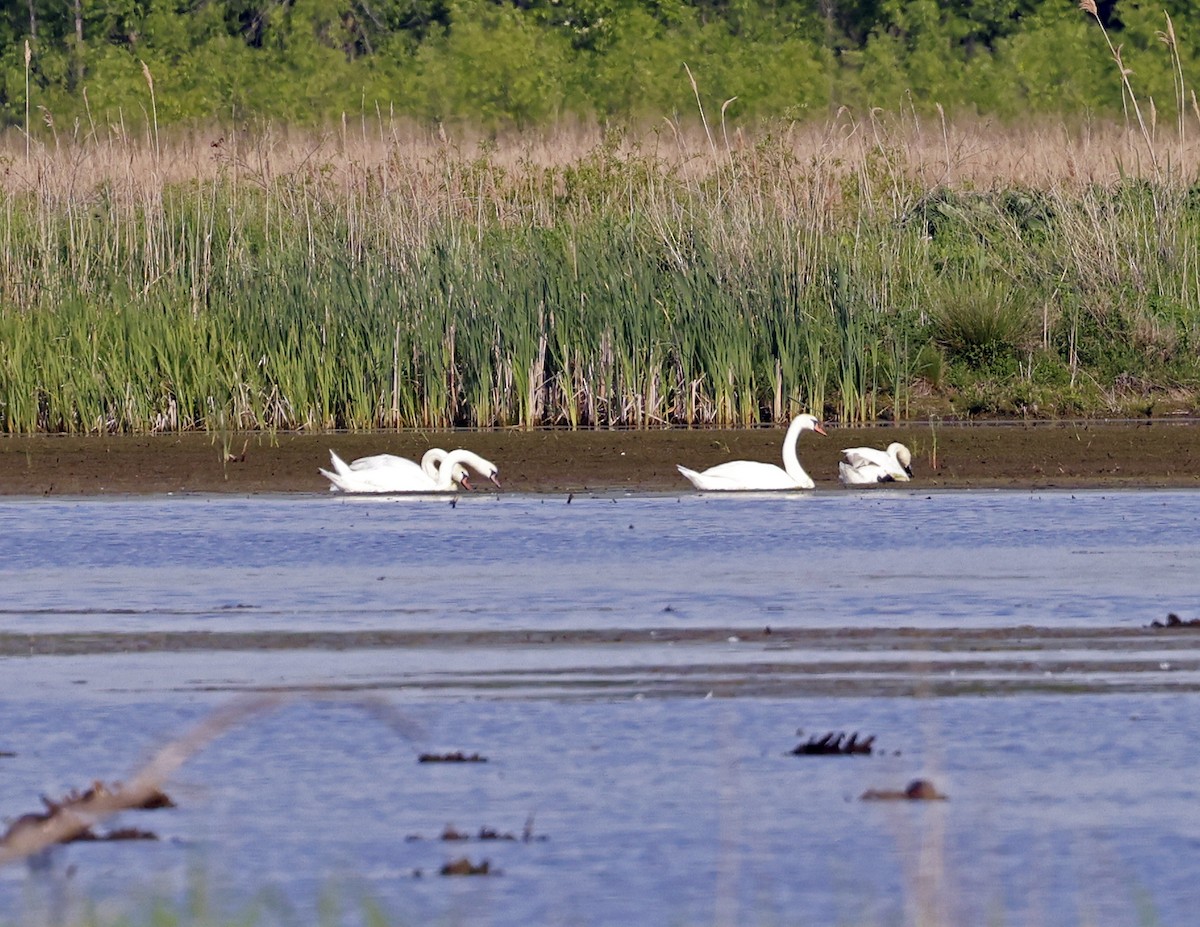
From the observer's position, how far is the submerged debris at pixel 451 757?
23.8ft

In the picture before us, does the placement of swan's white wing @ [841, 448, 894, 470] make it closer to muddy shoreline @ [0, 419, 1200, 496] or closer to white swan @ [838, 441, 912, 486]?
white swan @ [838, 441, 912, 486]

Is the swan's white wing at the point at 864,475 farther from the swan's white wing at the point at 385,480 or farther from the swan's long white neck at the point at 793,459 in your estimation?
the swan's white wing at the point at 385,480

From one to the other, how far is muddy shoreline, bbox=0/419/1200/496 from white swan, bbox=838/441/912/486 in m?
0.35

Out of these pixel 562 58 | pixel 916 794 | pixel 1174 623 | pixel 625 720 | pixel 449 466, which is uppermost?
pixel 562 58

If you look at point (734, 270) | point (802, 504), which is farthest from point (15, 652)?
point (734, 270)

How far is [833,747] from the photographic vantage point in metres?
7.23

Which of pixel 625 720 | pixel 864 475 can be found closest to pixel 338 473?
pixel 864 475

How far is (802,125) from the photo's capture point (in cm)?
3434

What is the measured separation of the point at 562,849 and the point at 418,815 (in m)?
0.57

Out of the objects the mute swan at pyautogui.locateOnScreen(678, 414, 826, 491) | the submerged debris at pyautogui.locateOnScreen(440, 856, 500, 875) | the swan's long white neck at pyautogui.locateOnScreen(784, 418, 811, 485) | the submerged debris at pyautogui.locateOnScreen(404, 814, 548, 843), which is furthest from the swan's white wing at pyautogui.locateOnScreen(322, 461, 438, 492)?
the submerged debris at pyautogui.locateOnScreen(440, 856, 500, 875)

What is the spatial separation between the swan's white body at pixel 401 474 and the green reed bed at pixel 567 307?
1936mm

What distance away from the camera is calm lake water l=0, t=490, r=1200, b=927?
19.0 ft

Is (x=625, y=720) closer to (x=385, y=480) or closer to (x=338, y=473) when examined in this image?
(x=385, y=480)

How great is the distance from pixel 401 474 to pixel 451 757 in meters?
8.65
